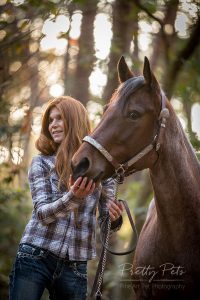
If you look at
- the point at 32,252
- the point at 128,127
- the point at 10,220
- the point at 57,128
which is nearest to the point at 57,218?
the point at 32,252

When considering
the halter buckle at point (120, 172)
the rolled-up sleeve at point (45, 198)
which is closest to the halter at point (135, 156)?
the halter buckle at point (120, 172)

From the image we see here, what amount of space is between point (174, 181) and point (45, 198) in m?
0.95

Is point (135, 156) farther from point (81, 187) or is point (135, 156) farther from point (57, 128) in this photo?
point (57, 128)

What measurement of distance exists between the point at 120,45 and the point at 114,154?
345 cm

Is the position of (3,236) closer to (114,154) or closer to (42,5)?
(42,5)

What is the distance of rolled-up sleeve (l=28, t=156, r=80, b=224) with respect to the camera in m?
3.03

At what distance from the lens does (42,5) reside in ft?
15.6

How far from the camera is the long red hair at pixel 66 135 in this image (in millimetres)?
3326

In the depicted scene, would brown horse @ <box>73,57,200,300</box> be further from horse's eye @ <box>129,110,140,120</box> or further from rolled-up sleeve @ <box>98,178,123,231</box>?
rolled-up sleeve @ <box>98,178,123,231</box>

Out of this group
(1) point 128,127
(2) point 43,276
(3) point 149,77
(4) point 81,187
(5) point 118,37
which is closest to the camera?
(4) point 81,187

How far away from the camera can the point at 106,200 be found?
350 centimetres

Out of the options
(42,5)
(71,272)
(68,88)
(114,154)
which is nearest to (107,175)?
(114,154)

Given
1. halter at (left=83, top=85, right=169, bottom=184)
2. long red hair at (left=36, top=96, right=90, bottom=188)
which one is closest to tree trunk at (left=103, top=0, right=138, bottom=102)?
long red hair at (left=36, top=96, right=90, bottom=188)

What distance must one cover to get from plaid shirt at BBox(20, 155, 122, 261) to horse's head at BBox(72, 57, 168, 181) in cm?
31
